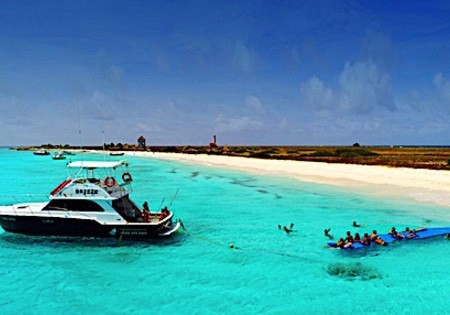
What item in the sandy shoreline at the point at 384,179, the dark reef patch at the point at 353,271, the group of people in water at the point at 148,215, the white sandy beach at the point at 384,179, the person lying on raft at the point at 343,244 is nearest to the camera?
the dark reef patch at the point at 353,271

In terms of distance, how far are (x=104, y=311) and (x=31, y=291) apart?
3.87 m

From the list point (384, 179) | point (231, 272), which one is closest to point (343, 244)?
point (231, 272)

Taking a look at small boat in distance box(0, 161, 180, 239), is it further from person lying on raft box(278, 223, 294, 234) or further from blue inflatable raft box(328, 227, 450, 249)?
blue inflatable raft box(328, 227, 450, 249)

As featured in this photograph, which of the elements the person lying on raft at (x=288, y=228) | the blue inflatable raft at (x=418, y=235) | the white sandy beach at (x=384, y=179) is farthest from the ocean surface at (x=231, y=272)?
the white sandy beach at (x=384, y=179)

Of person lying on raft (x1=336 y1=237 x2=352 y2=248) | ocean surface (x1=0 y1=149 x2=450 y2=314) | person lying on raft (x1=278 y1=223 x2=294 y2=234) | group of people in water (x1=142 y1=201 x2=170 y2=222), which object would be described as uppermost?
group of people in water (x1=142 y1=201 x2=170 y2=222)

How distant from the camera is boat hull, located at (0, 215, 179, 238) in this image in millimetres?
20812

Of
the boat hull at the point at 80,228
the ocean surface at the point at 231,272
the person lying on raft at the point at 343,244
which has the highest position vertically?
the boat hull at the point at 80,228

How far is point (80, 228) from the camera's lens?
20922 millimetres

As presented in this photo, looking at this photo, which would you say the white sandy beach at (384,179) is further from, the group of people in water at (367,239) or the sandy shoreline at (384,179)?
the group of people in water at (367,239)

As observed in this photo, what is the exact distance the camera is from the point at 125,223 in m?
20.8

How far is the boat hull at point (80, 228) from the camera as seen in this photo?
68.3 feet

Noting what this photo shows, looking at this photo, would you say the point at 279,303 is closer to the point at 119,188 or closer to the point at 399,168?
the point at 119,188

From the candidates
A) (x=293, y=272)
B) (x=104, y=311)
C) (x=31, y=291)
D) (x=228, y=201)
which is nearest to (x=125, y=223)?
(x=31, y=291)

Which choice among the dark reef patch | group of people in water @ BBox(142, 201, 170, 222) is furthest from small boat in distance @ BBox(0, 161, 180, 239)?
the dark reef patch
